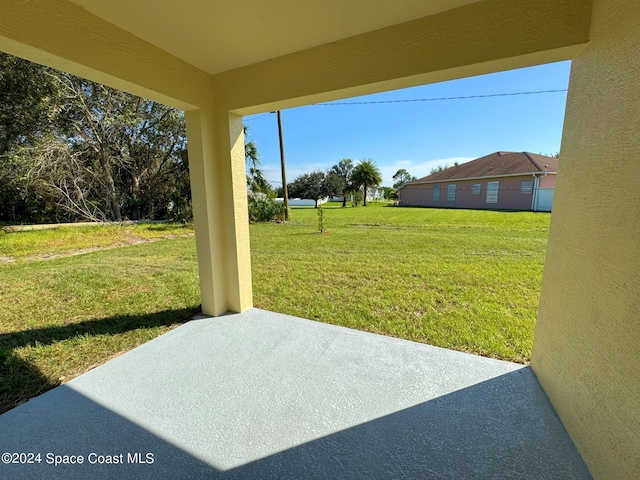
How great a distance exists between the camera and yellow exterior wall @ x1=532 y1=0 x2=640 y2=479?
3.55ft

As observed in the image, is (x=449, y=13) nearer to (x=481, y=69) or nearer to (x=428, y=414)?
(x=481, y=69)

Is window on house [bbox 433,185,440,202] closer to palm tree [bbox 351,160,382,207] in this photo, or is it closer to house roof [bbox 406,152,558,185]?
house roof [bbox 406,152,558,185]

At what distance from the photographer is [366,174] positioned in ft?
93.2

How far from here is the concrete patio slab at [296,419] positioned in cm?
133

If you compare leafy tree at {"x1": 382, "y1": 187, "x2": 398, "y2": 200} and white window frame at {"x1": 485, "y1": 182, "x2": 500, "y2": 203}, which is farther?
leafy tree at {"x1": 382, "y1": 187, "x2": 398, "y2": 200}

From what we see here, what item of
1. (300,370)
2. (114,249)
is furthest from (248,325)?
(114,249)

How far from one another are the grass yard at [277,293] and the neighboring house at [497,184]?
40.5 feet

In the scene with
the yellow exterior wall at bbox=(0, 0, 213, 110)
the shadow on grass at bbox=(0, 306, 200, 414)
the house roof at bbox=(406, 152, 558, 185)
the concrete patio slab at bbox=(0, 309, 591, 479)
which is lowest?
the concrete patio slab at bbox=(0, 309, 591, 479)

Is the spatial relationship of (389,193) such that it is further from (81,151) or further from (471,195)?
(81,151)

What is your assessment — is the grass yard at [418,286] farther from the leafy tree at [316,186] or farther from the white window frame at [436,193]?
the leafy tree at [316,186]

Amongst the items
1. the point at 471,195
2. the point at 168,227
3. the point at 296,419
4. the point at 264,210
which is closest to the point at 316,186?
the point at 471,195

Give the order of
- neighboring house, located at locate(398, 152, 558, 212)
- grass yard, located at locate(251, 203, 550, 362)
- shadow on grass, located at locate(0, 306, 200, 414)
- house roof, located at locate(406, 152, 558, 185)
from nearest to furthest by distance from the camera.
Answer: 1. shadow on grass, located at locate(0, 306, 200, 414)
2. grass yard, located at locate(251, 203, 550, 362)
3. neighboring house, located at locate(398, 152, 558, 212)
4. house roof, located at locate(406, 152, 558, 185)

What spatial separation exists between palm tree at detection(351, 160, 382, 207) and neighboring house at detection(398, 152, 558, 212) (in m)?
5.24

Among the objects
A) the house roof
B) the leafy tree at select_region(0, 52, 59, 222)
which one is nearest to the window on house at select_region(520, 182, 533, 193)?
the house roof
